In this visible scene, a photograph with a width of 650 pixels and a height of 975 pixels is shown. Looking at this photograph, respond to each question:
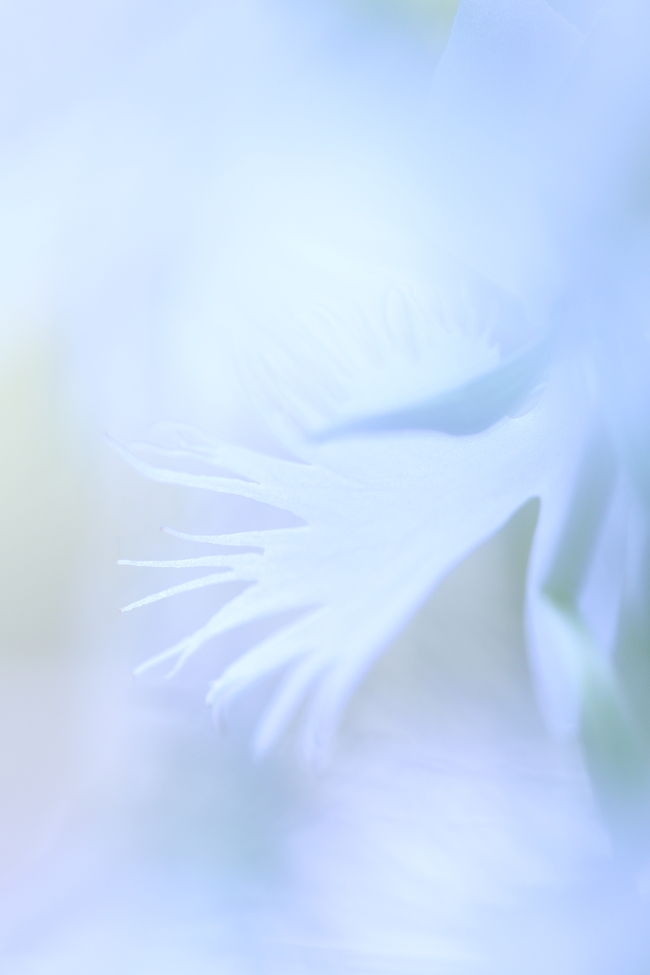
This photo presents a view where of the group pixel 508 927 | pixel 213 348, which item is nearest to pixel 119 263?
pixel 213 348

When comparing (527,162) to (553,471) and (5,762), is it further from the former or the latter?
(5,762)

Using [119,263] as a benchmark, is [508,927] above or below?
below

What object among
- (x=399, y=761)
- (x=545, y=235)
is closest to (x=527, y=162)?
(x=545, y=235)

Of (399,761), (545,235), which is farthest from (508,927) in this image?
(545,235)

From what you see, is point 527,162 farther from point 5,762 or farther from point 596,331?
point 5,762

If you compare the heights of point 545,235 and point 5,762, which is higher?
point 545,235

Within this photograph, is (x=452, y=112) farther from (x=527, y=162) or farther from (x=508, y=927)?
(x=508, y=927)
